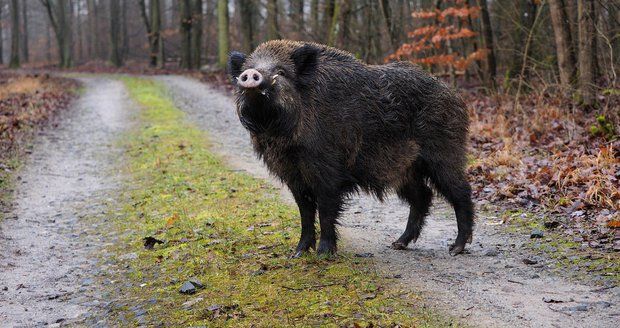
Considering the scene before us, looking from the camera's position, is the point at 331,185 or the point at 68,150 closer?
the point at 331,185

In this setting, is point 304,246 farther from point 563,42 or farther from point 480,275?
point 563,42

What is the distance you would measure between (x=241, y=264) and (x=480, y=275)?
2.09 m

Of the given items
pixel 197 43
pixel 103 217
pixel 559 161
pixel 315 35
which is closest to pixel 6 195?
pixel 103 217

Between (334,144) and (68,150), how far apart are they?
1014cm

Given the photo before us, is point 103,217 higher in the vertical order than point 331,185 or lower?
lower

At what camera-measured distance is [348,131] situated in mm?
5805

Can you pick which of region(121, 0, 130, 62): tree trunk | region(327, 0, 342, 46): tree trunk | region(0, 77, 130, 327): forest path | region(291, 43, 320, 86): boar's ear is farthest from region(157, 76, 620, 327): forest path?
region(121, 0, 130, 62): tree trunk

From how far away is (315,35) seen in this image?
25500 mm

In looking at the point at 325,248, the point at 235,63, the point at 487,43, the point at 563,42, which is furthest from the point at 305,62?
the point at 487,43

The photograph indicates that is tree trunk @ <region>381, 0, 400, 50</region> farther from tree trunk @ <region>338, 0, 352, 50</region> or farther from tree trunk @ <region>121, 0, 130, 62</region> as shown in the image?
tree trunk @ <region>121, 0, 130, 62</region>

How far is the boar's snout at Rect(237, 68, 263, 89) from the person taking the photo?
16.2 ft

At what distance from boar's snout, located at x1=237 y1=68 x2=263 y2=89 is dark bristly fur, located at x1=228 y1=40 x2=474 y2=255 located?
98 mm

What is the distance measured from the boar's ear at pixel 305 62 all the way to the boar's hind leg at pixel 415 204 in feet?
5.25

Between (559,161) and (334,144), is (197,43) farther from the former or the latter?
(334,144)
